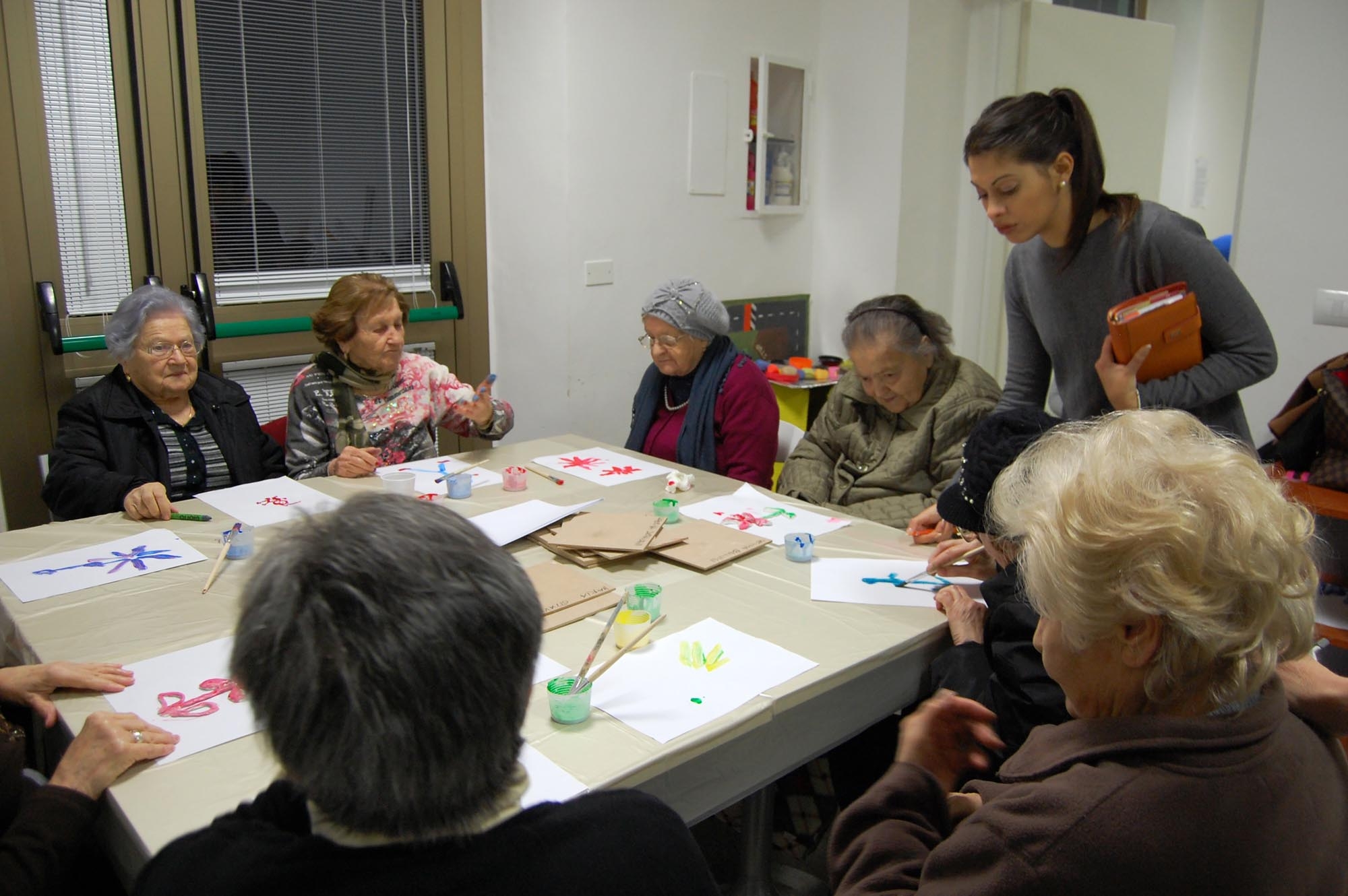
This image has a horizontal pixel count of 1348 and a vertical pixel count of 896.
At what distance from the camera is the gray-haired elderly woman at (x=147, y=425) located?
2.44 m

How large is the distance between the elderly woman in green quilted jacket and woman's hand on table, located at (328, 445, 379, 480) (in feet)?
4.01

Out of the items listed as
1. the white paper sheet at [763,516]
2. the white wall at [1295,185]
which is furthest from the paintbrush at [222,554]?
the white wall at [1295,185]

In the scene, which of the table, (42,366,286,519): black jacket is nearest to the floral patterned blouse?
(42,366,286,519): black jacket

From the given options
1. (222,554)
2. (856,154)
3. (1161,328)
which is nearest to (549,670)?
(222,554)

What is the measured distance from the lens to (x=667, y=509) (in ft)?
7.93

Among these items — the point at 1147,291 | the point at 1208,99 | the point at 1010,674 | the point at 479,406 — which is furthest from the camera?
the point at 1208,99

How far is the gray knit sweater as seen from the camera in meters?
2.03

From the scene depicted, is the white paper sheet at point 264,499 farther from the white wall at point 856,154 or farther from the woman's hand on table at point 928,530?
the white wall at point 856,154

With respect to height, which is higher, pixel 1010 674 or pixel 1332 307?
pixel 1332 307

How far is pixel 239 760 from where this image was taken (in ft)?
4.32

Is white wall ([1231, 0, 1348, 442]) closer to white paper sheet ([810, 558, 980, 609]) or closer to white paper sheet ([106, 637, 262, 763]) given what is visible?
white paper sheet ([810, 558, 980, 609])

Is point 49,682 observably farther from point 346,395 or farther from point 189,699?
point 346,395

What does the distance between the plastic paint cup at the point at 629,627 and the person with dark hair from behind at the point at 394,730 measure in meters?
0.81

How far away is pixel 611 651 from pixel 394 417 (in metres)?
1.55
